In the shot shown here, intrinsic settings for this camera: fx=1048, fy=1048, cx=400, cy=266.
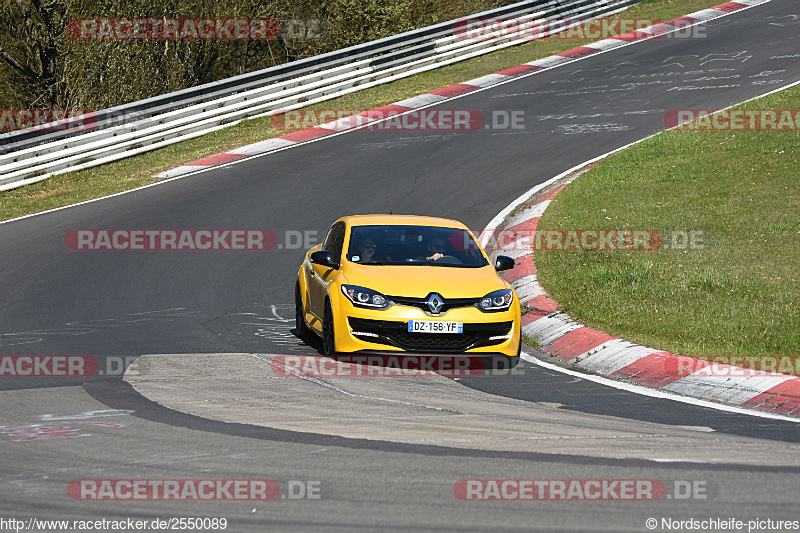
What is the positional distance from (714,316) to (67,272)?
8.53 metres

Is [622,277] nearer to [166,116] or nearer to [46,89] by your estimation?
[166,116]

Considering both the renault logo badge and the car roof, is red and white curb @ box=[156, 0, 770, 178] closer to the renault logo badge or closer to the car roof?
the car roof

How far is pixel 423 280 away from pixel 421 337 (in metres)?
0.66

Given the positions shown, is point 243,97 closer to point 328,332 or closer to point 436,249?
point 436,249

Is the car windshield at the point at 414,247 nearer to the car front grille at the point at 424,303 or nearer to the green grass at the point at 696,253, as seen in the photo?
the car front grille at the point at 424,303

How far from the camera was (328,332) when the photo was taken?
1043cm

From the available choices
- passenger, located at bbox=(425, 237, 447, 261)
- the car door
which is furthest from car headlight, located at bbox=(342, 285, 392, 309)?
passenger, located at bbox=(425, 237, 447, 261)

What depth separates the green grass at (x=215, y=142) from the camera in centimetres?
1986

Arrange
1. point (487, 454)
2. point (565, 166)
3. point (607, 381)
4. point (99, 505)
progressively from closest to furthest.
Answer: point (99, 505) → point (487, 454) → point (607, 381) → point (565, 166)

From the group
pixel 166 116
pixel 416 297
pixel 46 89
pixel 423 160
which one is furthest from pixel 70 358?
pixel 46 89

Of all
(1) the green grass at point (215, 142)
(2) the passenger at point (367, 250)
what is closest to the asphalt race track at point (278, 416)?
(2) the passenger at point (367, 250)

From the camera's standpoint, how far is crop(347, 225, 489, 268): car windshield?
1122cm

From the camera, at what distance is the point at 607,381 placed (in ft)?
31.2

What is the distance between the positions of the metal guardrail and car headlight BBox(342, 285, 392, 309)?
488 inches
